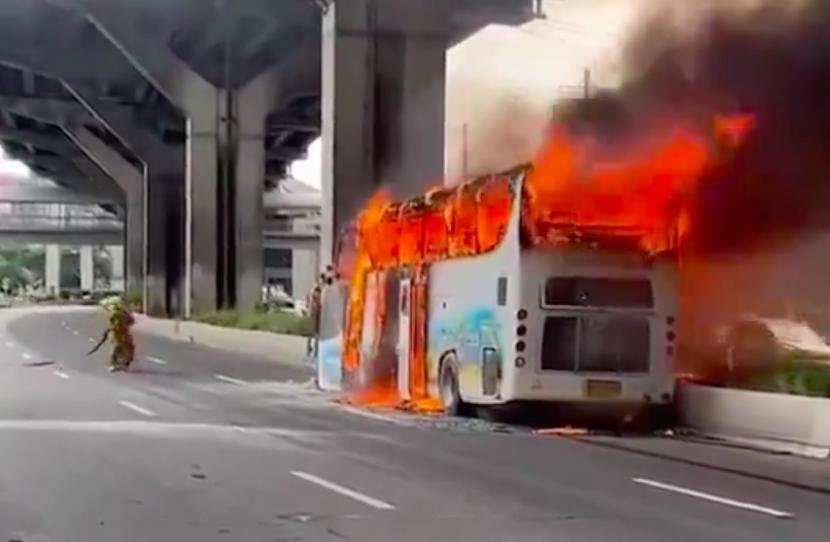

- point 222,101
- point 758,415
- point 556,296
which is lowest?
point 758,415

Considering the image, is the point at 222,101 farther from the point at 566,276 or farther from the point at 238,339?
the point at 566,276

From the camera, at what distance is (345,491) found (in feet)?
45.7

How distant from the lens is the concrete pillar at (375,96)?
3938 centimetres

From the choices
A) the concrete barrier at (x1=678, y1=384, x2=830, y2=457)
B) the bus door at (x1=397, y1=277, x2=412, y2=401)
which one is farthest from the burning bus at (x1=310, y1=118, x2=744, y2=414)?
the bus door at (x1=397, y1=277, x2=412, y2=401)

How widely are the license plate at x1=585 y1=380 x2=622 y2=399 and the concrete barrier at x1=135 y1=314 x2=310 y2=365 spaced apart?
18210mm

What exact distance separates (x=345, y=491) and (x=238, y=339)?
3588 cm

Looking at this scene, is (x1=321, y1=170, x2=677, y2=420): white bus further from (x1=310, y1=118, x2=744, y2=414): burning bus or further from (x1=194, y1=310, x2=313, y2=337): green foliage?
(x1=194, y1=310, x2=313, y2=337): green foliage

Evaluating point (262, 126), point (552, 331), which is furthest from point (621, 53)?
point (262, 126)

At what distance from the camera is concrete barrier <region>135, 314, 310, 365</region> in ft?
135

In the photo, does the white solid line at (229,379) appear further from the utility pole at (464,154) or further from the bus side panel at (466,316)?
the bus side panel at (466,316)

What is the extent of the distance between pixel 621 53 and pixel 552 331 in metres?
3.64

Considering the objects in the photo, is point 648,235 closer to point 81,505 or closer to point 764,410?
point 764,410

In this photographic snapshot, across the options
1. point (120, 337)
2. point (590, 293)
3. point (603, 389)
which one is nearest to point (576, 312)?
point (590, 293)

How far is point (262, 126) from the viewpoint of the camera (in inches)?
2504
